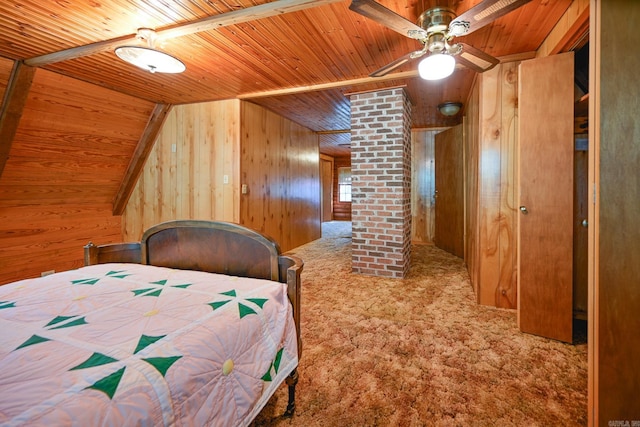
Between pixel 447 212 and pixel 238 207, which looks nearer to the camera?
pixel 238 207

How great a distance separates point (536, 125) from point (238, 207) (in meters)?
3.03

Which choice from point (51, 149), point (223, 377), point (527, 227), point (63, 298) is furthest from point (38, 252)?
point (527, 227)

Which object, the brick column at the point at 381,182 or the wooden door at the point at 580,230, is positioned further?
the brick column at the point at 381,182

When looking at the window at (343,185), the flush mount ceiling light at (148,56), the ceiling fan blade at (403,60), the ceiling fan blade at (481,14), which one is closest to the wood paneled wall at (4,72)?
the flush mount ceiling light at (148,56)

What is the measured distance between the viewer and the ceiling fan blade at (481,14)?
134 cm

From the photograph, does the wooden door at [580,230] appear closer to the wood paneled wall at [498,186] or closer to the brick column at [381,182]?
the wood paneled wall at [498,186]

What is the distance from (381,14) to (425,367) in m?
1.94

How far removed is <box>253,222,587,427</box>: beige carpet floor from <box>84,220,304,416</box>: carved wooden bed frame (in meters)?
0.29

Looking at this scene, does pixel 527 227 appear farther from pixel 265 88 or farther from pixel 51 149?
pixel 51 149

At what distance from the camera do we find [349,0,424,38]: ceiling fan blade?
1362 millimetres

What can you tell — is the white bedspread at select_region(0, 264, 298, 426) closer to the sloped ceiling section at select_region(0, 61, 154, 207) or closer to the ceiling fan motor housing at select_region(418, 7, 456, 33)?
the ceiling fan motor housing at select_region(418, 7, 456, 33)

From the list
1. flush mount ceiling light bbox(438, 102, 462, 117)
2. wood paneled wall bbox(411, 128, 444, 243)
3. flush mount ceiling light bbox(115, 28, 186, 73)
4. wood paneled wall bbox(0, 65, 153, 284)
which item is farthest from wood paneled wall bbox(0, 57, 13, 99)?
wood paneled wall bbox(411, 128, 444, 243)

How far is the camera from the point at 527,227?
1936 mm

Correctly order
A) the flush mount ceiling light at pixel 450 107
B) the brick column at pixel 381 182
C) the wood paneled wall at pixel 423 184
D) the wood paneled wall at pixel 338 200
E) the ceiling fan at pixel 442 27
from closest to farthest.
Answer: the ceiling fan at pixel 442 27 → the brick column at pixel 381 182 → the flush mount ceiling light at pixel 450 107 → the wood paneled wall at pixel 423 184 → the wood paneled wall at pixel 338 200
